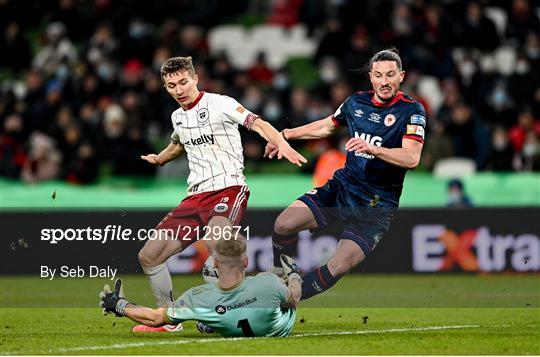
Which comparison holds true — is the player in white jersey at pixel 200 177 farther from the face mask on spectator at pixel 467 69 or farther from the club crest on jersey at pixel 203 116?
the face mask on spectator at pixel 467 69

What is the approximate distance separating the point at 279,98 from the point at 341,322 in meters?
9.95

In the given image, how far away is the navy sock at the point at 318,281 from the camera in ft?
37.8

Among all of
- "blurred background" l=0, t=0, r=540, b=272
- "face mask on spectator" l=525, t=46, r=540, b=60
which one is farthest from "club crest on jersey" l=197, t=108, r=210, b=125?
"face mask on spectator" l=525, t=46, r=540, b=60

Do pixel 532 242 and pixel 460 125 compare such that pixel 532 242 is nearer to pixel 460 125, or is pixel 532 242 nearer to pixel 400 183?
pixel 460 125

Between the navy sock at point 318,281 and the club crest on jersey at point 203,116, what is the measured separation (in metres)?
1.70

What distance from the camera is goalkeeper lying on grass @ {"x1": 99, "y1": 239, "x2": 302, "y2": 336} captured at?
1028cm

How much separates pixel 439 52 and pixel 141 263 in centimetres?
1261

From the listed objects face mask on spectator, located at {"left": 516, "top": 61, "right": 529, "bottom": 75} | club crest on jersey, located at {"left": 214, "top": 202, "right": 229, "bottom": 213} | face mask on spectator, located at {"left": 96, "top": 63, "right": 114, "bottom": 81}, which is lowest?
face mask on spectator, located at {"left": 516, "top": 61, "right": 529, "bottom": 75}

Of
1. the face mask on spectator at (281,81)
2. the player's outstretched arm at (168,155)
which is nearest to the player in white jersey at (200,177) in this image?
the player's outstretched arm at (168,155)

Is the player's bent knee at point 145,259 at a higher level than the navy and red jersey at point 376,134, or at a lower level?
lower

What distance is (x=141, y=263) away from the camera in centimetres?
1151

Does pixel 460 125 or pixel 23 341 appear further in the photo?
pixel 460 125

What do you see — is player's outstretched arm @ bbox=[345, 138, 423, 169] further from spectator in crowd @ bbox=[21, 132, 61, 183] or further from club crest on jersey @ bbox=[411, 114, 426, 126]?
spectator in crowd @ bbox=[21, 132, 61, 183]

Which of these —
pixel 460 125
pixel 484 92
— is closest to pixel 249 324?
pixel 460 125
